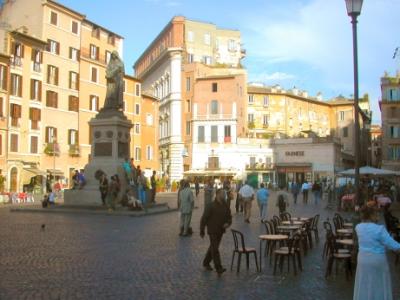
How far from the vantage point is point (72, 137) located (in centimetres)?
5616

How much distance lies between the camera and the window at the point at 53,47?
5338 centimetres

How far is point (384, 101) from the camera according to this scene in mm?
77000

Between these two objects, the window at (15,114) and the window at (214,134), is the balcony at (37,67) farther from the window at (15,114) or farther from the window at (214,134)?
the window at (214,134)

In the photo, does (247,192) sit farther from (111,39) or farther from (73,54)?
(111,39)

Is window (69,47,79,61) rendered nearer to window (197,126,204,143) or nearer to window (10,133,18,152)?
window (10,133,18,152)

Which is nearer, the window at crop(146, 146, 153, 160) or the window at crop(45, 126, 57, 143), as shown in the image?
the window at crop(45, 126, 57, 143)

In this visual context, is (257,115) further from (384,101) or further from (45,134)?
(45,134)

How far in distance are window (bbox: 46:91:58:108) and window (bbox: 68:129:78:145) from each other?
3334mm

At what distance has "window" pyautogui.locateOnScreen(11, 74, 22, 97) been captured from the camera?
159 feet

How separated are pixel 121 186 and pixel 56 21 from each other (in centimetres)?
3477

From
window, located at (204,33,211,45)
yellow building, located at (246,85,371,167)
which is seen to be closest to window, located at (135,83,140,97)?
yellow building, located at (246,85,371,167)

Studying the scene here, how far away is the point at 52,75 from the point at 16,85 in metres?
5.15

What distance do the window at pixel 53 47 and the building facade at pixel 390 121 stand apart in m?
45.8

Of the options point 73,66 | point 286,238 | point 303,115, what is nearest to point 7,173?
point 73,66
